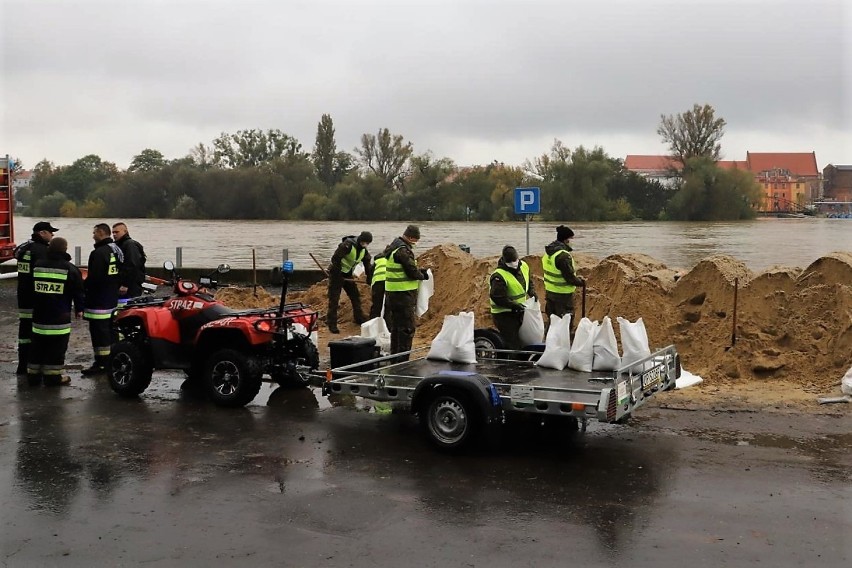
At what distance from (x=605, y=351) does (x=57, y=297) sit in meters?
6.82

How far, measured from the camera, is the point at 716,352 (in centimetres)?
1138

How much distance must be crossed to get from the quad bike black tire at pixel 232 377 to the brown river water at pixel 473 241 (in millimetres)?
17629

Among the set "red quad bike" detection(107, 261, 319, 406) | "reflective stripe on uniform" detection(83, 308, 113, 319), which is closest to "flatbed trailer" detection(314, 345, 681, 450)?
"red quad bike" detection(107, 261, 319, 406)

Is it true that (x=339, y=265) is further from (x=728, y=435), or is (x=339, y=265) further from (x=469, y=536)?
(x=469, y=536)

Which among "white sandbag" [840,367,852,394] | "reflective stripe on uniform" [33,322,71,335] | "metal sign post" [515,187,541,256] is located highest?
"metal sign post" [515,187,541,256]

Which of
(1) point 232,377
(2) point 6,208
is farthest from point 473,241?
(1) point 232,377

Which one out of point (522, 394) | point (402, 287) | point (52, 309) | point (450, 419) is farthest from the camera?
point (402, 287)

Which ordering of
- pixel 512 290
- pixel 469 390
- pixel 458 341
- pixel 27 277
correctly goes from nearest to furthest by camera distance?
pixel 469 390 < pixel 458 341 < pixel 512 290 < pixel 27 277

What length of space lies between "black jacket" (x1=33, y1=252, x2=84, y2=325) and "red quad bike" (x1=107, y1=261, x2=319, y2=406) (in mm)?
793

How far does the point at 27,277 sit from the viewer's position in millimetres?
11789

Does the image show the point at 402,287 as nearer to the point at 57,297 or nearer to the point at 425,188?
the point at 57,297

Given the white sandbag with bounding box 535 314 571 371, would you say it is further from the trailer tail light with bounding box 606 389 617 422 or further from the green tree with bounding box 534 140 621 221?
the green tree with bounding box 534 140 621 221

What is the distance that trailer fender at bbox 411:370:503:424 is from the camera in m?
7.36

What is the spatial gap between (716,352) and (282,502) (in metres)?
6.92
